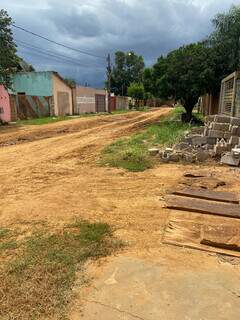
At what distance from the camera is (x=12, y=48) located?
2062 cm

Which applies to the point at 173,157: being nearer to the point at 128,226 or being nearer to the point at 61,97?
the point at 128,226

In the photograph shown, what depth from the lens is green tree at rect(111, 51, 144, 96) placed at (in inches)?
2867

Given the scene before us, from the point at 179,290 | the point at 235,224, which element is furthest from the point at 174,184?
the point at 179,290

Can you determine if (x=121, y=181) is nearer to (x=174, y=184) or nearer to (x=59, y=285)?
(x=174, y=184)

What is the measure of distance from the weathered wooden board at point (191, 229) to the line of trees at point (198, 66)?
551 inches

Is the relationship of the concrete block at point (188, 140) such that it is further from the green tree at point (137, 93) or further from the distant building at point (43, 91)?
the green tree at point (137, 93)

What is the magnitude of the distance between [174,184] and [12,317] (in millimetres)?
4399

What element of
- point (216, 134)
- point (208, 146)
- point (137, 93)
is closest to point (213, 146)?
point (208, 146)

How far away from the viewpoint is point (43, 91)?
99.5ft

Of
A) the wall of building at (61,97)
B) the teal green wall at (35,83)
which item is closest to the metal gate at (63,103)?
the wall of building at (61,97)

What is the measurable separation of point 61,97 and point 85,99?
6697mm

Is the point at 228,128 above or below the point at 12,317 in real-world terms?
above

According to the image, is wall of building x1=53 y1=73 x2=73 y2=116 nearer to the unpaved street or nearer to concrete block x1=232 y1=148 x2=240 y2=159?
the unpaved street

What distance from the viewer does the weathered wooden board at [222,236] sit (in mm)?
3961
